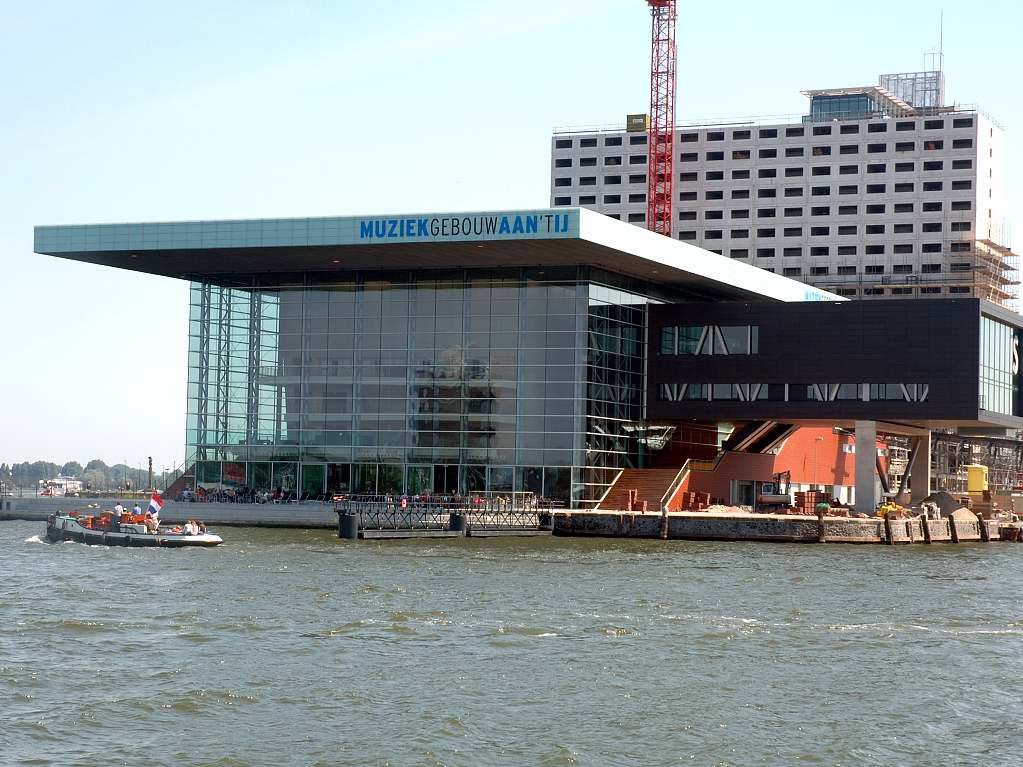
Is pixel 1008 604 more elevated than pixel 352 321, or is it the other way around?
pixel 352 321

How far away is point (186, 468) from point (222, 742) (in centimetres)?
6510

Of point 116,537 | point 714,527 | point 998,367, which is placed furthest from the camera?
point 998,367

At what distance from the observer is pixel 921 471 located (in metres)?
106

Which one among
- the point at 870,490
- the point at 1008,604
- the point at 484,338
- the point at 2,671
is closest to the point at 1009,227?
the point at 870,490

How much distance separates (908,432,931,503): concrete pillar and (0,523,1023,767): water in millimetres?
48350

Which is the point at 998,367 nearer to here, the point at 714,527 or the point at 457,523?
the point at 714,527

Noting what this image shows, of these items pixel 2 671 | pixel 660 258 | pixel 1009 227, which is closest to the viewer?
pixel 2 671

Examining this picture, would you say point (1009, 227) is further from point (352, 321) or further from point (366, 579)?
point (366, 579)

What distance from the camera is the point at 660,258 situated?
8519 cm

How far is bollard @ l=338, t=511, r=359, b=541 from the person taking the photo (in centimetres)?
7288

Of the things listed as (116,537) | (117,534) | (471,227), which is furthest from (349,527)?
(471,227)

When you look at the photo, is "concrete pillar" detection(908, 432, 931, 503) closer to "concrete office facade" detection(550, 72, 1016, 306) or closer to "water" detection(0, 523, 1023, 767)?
"water" detection(0, 523, 1023, 767)

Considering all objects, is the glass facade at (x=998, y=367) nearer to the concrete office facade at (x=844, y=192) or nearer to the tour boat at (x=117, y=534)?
the tour boat at (x=117, y=534)

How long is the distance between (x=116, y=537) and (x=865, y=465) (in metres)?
42.8
